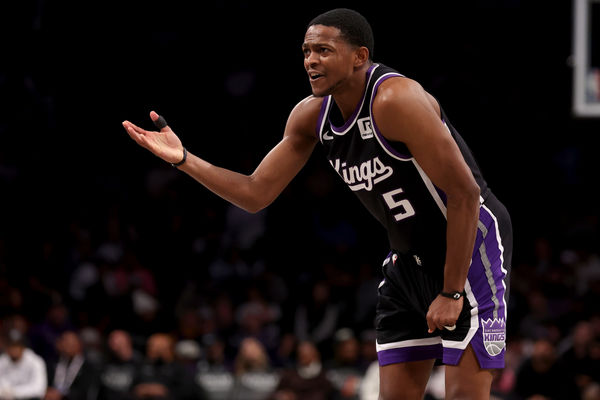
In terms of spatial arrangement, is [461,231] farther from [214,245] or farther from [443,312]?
[214,245]

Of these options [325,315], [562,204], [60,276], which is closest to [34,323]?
[60,276]

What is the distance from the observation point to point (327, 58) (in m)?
3.47

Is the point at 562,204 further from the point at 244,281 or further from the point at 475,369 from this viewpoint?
the point at 475,369

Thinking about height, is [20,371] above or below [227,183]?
below

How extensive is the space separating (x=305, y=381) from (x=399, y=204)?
621cm

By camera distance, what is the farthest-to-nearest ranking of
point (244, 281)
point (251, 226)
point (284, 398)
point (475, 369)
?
point (251, 226), point (244, 281), point (284, 398), point (475, 369)

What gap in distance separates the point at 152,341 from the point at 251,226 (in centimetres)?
283

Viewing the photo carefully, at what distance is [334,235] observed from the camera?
11.9 meters

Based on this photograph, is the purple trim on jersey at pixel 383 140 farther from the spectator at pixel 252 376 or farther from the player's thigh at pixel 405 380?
the spectator at pixel 252 376

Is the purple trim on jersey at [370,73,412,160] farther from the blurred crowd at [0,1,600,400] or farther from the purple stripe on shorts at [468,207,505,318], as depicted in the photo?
the blurred crowd at [0,1,600,400]

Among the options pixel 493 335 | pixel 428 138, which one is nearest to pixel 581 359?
pixel 493 335

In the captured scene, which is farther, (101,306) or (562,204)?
(562,204)

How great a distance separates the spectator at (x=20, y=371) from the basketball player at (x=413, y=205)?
654cm

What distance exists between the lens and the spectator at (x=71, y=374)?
948 centimetres
